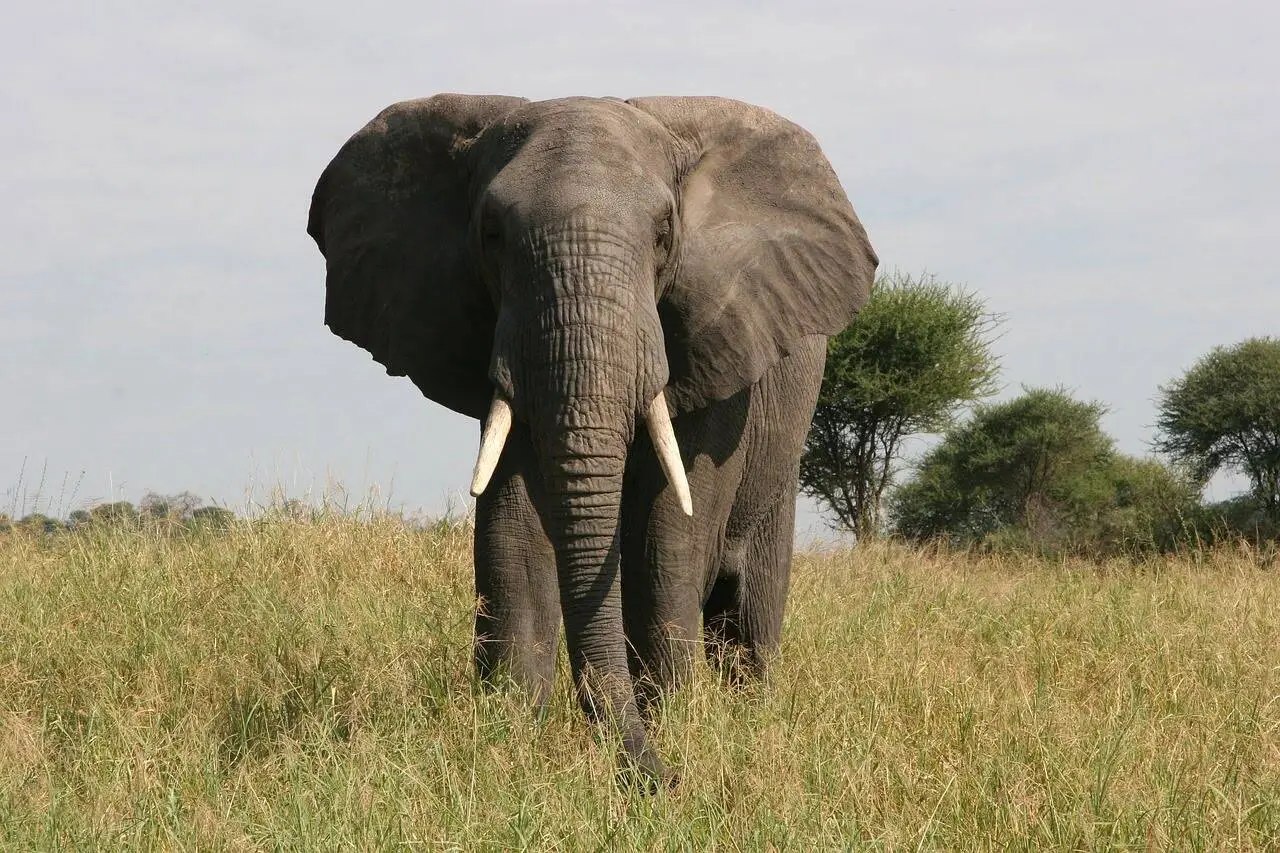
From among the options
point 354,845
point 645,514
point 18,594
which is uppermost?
point 645,514

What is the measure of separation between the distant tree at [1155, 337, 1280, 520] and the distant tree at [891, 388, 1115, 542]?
1.26 metres

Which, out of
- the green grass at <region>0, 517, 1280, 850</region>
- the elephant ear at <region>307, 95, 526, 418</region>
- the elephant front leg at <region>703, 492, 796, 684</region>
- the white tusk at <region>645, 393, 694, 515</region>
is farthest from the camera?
the elephant front leg at <region>703, 492, 796, 684</region>

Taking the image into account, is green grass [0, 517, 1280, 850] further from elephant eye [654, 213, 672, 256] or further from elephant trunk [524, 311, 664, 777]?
elephant eye [654, 213, 672, 256]

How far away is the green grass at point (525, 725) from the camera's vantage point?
3.67m

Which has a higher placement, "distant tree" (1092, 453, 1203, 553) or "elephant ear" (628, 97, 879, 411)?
"distant tree" (1092, 453, 1203, 553)

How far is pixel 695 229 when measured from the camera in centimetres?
464

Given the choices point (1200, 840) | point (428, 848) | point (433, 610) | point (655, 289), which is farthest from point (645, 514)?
point (433, 610)

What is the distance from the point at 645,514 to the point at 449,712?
85cm

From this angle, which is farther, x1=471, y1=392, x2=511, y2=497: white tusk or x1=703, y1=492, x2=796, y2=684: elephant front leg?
x1=703, y1=492, x2=796, y2=684: elephant front leg

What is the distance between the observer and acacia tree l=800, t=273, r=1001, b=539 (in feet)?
66.7

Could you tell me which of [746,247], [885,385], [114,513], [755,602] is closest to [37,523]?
[114,513]

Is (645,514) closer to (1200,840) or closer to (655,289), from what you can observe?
(655,289)

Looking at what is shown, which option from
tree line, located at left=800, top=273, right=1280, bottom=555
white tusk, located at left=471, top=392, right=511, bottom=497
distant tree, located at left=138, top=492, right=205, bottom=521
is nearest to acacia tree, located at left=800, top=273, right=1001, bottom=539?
tree line, located at left=800, top=273, right=1280, bottom=555

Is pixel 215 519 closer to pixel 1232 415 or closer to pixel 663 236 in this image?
pixel 663 236
